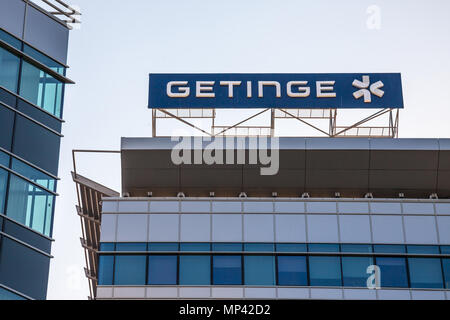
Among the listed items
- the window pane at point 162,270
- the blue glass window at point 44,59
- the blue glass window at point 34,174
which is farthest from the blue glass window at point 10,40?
the window pane at point 162,270

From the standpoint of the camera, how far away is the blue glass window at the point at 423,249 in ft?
148

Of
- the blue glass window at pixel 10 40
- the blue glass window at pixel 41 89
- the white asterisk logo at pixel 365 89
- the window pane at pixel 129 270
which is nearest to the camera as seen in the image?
the blue glass window at pixel 10 40

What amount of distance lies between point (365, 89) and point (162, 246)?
560 inches

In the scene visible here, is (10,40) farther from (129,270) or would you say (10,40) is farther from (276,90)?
(276,90)

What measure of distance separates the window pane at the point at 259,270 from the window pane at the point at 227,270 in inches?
14.3

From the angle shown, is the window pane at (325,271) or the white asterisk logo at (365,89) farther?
the white asterisk logo at (365,89)

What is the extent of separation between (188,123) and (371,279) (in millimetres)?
12923

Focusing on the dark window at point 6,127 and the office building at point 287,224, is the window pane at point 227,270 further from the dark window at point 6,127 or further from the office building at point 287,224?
the dark window at point 6,127

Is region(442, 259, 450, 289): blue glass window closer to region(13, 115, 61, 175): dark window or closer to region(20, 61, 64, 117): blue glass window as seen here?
region(13, 115, 61, 175): dark window

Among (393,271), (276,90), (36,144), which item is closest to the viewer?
(36,144)

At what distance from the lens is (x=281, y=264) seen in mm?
45000

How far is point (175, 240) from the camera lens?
1786 inches

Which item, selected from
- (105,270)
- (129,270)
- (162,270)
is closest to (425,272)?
(162,270)
